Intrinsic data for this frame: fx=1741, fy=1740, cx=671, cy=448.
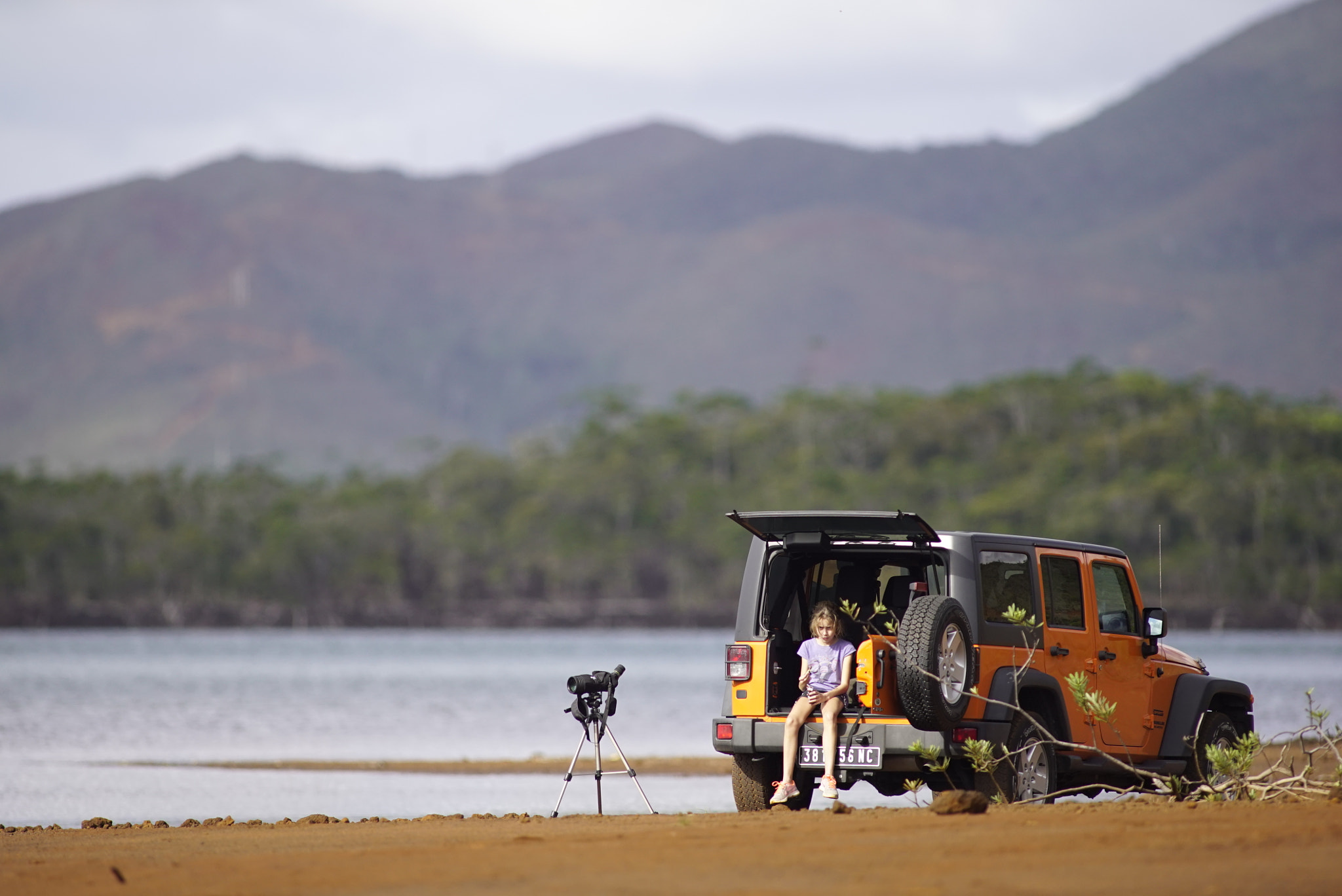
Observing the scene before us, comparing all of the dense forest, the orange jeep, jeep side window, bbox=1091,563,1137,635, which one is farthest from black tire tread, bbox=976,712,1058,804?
the dense forest

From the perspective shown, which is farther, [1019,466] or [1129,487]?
[1019,466]

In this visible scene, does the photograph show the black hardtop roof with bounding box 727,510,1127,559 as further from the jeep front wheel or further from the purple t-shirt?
the jeep front wheel

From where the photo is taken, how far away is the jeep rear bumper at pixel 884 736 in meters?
9.95

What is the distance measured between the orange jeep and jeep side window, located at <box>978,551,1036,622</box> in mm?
11

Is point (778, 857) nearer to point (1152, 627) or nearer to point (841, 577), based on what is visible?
point (841, 577)

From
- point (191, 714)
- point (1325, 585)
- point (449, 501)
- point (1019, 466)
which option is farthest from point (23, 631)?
point (191, 714)

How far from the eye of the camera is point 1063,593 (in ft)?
35.6

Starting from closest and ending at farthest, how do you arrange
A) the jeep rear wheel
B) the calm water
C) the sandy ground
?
the sandy ground < the jeep rear wheel < the calm water

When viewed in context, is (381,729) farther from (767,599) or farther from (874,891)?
(874,891)

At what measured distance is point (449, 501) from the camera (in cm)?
13288

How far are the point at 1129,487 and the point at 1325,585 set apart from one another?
12145mm

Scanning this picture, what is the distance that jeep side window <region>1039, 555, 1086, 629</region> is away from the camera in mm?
10672

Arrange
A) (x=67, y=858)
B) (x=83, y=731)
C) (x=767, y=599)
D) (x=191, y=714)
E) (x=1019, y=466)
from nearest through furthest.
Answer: (x=67, y=858)
(x=767, y=599)
(x=83, y=731)
(x=191, y=714)
(x=1019, y=466)

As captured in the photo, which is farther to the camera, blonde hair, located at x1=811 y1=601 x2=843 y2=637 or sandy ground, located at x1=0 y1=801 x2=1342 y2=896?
blonde hair, located at x1=811 y1=601 x2=843 y2=637
